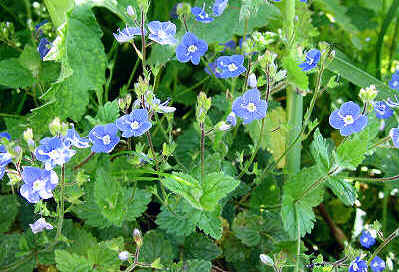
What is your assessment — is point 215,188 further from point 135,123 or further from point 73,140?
point 73,140

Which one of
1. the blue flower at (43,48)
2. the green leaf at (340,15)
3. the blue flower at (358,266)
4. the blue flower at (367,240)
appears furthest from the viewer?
the green leaf at (340,15)

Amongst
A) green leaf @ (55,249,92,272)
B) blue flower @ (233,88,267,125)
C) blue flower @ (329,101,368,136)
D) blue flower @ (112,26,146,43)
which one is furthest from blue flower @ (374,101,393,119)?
green leaf @ (55,249,92,272)

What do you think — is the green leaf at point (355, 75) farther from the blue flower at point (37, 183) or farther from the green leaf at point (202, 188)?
the blue flower at point (37, 183)

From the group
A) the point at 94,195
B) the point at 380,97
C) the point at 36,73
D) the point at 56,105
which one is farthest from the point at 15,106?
the point at 380,97

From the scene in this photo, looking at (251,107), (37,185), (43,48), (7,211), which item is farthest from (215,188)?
(43,48)

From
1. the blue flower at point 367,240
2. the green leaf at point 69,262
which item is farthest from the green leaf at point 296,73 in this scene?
the green leaf at point 69,262

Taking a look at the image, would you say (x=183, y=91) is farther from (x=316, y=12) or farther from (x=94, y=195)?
(x=316, y=12)
